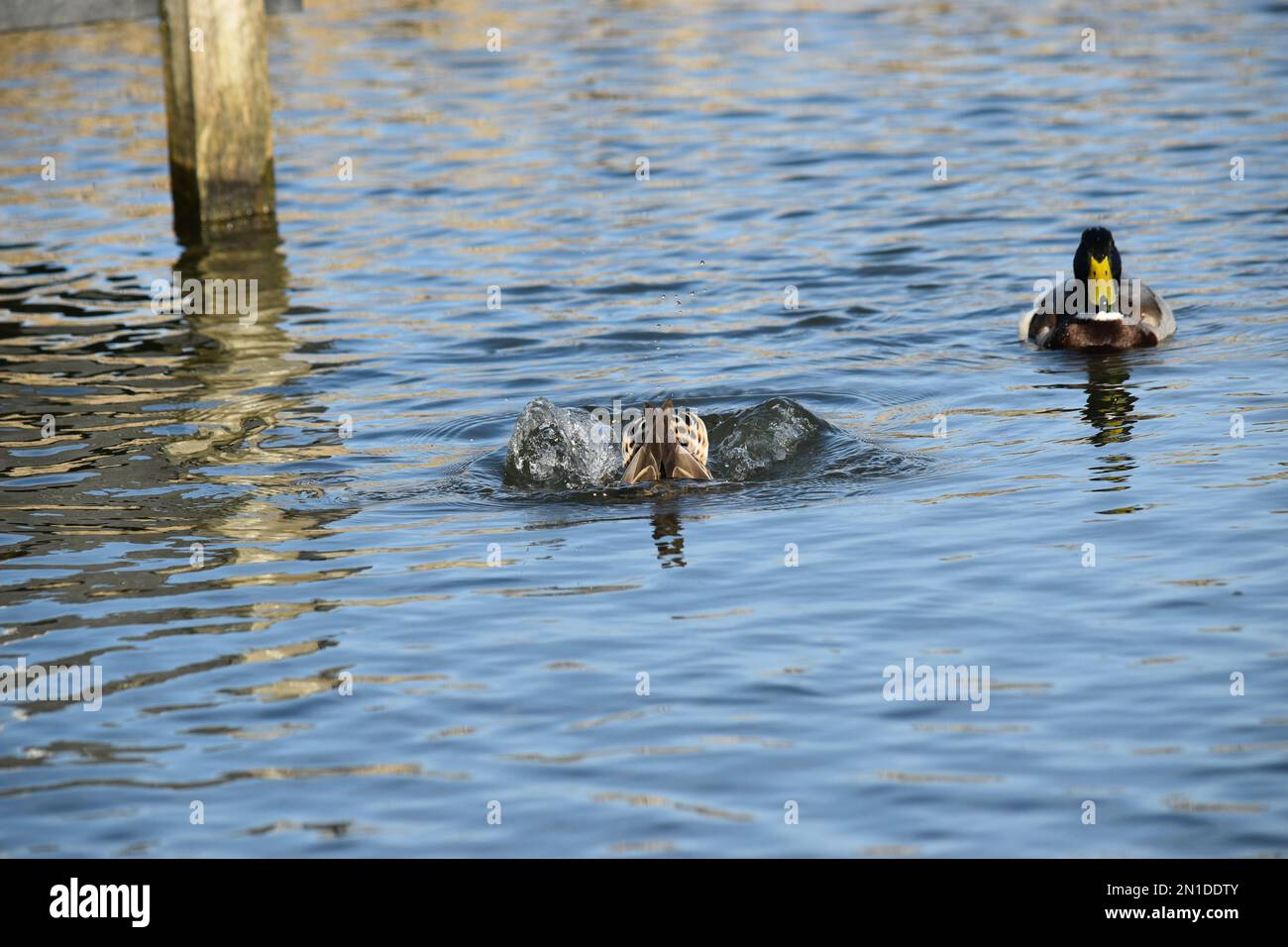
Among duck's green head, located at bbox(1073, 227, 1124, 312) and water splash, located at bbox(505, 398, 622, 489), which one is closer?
water splash, located at bbox(505, 398, 622, 489)

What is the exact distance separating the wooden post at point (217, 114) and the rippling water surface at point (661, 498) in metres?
0.44

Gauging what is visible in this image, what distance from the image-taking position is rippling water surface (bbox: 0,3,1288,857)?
6059 millimetres

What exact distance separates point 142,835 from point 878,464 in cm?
487

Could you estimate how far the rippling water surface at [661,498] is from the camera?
606 cm

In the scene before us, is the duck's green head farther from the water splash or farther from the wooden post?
the wooden post

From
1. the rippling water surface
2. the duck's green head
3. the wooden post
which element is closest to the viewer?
the rippling water surface

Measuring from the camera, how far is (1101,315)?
1205cm

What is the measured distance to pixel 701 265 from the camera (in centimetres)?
1468

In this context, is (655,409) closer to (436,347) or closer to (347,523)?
(347,523)

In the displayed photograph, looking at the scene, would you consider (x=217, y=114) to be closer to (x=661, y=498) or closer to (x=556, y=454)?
(x=556, y=454)

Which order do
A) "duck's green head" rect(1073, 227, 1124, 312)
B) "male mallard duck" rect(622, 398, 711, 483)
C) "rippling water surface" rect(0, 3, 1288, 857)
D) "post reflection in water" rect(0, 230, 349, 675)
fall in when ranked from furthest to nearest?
"duck's green head" rect(1073, 227, 1124, 312), "male mallard duck" rect(622, 398, 711, 483), "post reflection in water" rect(0, 230, 349, 675), "rippling water surface" rect(0, 3, 1288, 857)

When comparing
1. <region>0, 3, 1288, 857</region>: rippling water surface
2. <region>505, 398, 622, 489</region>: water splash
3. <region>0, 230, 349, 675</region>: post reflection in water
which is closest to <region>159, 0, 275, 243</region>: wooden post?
<region>0, 3, 1288, 857</region>: rippling water surface

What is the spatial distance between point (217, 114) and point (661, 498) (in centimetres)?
A: 722
